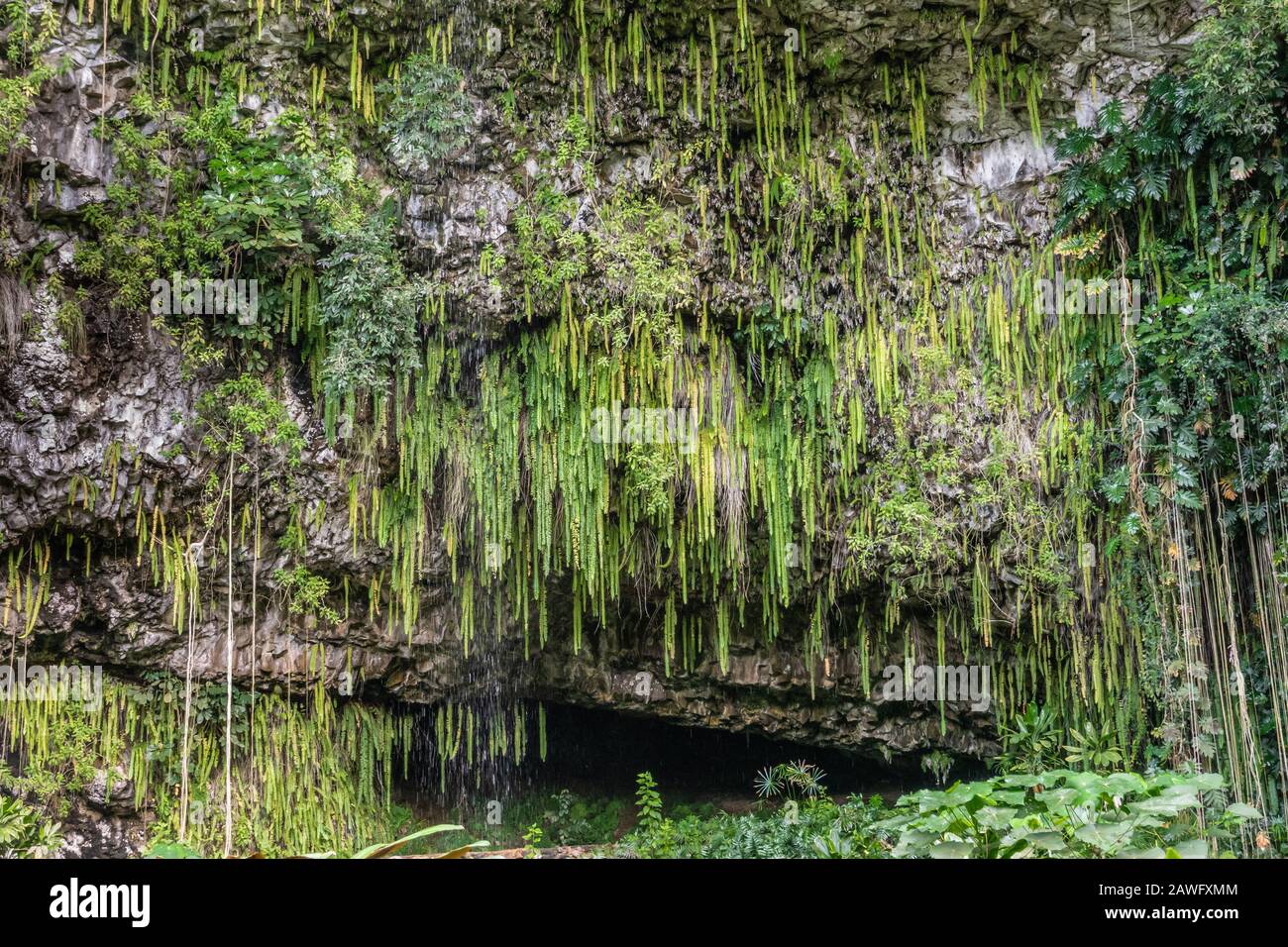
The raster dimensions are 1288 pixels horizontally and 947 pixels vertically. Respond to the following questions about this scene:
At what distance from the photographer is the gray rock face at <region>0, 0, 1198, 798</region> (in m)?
6.03

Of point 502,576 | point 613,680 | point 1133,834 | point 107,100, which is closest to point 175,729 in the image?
point 502,576

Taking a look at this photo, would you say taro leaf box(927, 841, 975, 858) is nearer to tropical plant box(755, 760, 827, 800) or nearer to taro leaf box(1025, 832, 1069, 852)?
taro leaf box(1025, 832, 1069, 852)

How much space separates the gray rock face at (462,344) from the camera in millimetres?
6027

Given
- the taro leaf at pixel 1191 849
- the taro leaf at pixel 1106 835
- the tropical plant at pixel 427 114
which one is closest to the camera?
the taro leaf at pixel 1191 849

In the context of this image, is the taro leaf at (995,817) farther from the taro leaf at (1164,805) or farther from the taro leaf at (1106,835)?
the taro leaf at (1164,805)

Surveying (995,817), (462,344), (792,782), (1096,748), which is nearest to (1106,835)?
(995,817)

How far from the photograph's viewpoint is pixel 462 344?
22.6ft

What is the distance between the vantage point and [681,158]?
704 centimetres

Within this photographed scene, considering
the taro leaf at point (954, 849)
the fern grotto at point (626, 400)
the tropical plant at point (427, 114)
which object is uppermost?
the tropical plant at point (427, 114)

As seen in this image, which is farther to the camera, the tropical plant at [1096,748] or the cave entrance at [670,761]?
the cave entrance at [670,761]

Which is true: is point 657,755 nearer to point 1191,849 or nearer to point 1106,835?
point 1106,835

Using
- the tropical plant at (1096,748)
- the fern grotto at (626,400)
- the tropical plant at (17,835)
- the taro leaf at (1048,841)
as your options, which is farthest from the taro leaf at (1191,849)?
the tropical plant at (17,835)

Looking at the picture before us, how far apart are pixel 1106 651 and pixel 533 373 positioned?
4681mm
